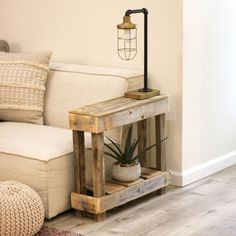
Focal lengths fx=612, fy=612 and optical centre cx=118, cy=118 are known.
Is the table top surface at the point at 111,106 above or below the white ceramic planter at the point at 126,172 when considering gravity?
above

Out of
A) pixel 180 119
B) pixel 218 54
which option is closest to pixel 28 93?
pixel 180 119

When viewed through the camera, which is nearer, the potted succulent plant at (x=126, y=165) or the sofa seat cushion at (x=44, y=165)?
the sofa seat cushion at (x=44, y=165)

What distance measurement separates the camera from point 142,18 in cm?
385

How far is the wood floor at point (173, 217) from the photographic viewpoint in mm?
3143

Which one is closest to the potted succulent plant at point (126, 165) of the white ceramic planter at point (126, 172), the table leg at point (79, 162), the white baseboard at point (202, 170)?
the white ceramic planter at point (126, 172)

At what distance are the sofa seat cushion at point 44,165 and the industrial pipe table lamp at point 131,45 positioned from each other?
1.35ft

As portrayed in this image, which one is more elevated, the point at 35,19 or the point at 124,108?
the point at 35,19

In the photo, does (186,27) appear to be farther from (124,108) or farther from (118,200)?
(118,200)

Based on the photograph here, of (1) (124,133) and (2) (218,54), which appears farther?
(2) (218,54)

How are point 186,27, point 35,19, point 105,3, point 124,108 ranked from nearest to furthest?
point 124,108 < point 186,27 < point 105,3 < point 35,19

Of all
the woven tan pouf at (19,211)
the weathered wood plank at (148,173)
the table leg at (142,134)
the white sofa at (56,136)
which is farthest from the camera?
the table leg at (142,134)

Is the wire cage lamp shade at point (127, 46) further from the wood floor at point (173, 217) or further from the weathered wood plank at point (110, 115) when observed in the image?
the wood floor at point (173, 217)

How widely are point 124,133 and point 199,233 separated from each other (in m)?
0.91

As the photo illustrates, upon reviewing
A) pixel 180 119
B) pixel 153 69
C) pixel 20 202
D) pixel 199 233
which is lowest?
pixel 199 233
